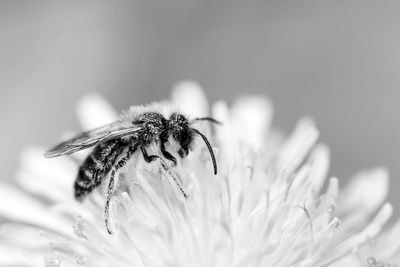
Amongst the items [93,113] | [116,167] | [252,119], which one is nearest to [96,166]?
[116,167]

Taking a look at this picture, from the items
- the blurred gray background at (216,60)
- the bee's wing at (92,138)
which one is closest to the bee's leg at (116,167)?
the bee's wing at (92,138)

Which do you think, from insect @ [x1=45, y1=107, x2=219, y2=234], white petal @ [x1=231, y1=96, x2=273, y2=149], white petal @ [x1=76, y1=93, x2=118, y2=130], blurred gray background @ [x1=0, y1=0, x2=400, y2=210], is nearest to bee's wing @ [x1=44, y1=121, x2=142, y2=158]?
insect @ [x1=45, y1=107, x2=219, y2=234]

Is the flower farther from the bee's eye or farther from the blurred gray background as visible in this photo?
the blurred gray background

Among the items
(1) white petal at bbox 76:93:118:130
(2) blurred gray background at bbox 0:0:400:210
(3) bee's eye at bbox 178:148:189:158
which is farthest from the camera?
(2) blurred gray background at bbox 0:0:400:210

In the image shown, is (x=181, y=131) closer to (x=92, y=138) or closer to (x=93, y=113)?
(x=92, y=138)

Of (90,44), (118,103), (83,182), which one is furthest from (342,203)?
(90,44)

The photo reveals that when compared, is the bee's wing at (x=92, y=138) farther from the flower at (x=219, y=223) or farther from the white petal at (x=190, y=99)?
the white petal at (x=190, y=99)
